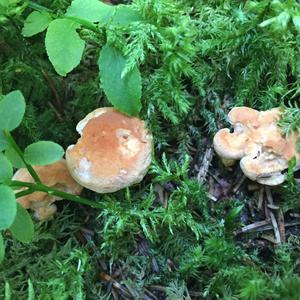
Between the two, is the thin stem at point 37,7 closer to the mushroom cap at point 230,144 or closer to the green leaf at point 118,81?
the green leaf at point 118,81

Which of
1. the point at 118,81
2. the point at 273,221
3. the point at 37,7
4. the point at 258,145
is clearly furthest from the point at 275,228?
the point at 37,7

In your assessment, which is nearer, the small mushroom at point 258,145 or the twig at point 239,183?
the small mushroom at point 258,145

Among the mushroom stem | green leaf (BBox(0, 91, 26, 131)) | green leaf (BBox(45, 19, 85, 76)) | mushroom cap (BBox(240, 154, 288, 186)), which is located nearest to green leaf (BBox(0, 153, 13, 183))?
the mushroom stem

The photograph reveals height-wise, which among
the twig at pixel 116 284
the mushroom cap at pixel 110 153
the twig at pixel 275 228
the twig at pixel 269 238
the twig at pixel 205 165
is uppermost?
the mushroom cap at pixel 110 153

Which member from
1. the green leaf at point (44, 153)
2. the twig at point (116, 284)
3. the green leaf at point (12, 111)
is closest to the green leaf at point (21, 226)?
the green leaf at point (44, 153)

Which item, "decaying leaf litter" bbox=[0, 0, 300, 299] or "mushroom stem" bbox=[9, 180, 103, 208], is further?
"decaying leaf litter" bbox=[0, 0, 300, 299]

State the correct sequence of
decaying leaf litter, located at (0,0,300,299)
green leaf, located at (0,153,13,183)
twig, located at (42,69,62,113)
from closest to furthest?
green leaf, located at (0,153,13,183)
decaying leaf litter, located at (0,0,300,299)
twig, located at (42,69,62,113)

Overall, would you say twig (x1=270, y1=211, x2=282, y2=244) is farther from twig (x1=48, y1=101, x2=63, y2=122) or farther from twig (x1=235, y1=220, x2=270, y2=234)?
twig (x1=48, y1=101, x2=63, y2=122)

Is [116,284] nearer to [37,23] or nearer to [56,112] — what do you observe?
[56,112]

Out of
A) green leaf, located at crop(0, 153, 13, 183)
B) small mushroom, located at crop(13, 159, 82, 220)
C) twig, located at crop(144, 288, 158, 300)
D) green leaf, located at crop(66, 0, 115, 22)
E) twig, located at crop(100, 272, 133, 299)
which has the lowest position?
twig, located at crop(144, 288, 158, 300)
